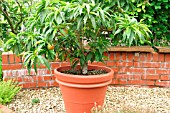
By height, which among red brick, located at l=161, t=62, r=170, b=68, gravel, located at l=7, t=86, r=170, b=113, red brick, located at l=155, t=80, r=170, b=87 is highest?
red brick, located at l=161, t=62, r=170, b=68

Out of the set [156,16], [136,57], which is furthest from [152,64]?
[156,16]

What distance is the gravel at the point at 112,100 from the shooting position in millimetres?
2572

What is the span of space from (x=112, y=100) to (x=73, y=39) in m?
1.08

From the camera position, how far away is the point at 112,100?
9.23ft

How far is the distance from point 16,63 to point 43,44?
1266mm

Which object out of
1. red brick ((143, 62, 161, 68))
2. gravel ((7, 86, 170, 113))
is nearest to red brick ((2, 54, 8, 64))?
gravel ((7, 86, 170, 113))

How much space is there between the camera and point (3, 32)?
→ 324cm

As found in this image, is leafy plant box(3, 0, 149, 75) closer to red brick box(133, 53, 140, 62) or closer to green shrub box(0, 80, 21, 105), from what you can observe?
green shrub box(0, 80, 21, 105)

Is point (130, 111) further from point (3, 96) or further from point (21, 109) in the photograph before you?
point (3, 96)

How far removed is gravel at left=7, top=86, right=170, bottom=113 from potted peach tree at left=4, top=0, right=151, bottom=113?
406 millimetres

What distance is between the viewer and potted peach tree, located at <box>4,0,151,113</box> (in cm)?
175

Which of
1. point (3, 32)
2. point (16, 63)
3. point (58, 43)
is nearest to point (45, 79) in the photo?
point (16, 63)

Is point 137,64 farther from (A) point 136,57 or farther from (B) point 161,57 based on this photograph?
(B) point 161,57

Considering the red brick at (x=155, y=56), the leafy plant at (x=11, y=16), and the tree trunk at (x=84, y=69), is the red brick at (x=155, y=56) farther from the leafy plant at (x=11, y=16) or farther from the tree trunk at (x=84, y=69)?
Answer: the leafy plant at (x=11, y=16)
